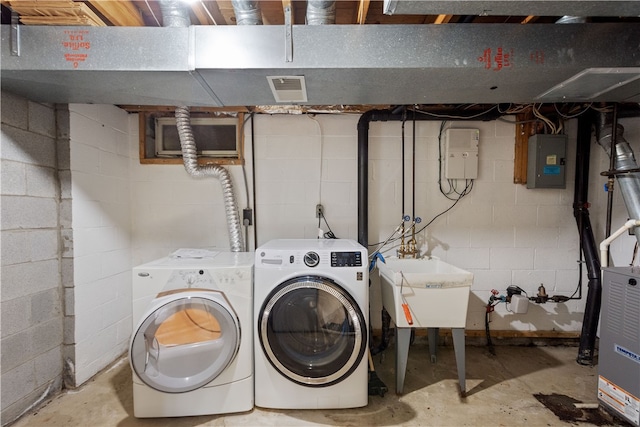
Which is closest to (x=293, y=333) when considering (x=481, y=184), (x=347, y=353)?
(x=347, y=353)

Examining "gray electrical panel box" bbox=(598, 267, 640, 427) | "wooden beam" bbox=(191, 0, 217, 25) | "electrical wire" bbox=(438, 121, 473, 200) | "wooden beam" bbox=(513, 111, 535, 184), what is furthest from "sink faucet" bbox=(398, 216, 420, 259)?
"wooden beam" bbox=(191, 0, 217, 25)

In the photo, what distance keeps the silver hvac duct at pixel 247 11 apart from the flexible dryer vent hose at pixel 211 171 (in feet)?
3.54

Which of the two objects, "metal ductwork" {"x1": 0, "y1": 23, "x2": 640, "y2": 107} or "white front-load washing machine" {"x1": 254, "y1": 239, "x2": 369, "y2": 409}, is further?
"white front-load washing machine" {"x1": 254, "y1": 239, "x2": 369, "y2": 409}

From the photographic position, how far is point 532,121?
2293 mm

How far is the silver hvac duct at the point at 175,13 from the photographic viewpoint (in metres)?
1.38

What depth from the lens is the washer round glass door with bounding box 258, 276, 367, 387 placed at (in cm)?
158

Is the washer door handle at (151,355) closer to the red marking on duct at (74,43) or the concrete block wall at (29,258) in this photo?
the concrete block wall at (29,258)

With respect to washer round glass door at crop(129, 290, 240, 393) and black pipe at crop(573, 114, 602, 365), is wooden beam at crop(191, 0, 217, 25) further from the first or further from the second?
black pipe at crop(573, 114, 602, 365)

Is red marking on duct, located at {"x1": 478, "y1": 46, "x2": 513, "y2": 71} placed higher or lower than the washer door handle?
higher

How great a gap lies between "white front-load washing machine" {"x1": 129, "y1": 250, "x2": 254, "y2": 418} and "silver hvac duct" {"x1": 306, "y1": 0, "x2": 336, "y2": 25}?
54.2 inches

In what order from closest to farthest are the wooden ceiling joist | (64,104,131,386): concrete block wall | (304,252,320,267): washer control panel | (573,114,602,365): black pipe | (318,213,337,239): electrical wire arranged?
the wooden ceiling joist → (304,252,320,267): washer control panel → (64,104,131,386): concrete block wall → (573,114,602,365): black pipe → (318,213,337,239): electrical wire

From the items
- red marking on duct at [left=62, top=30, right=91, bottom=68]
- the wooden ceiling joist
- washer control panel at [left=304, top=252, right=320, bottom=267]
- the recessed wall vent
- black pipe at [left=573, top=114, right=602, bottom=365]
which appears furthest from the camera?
black pipe at [left=573, top=114, right=602, bottom=365]

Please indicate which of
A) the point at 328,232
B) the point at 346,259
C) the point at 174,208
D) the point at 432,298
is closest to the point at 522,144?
the point at 432,298

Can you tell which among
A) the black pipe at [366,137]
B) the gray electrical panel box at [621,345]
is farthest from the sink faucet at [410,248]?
the gray electrical panel box at [621,345]
